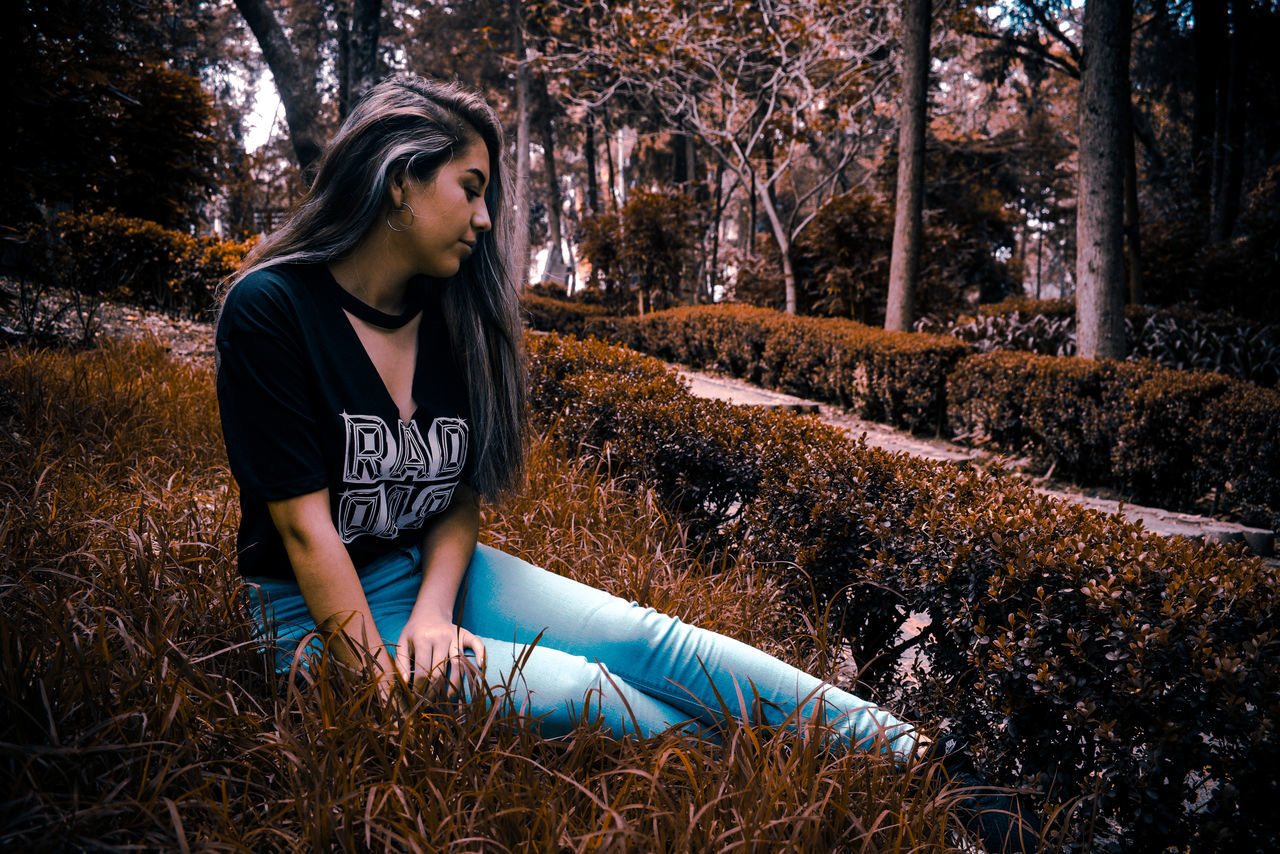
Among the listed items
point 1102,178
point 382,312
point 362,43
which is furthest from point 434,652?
point 362,43

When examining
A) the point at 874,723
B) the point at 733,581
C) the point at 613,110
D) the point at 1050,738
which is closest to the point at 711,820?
the point at 874,723

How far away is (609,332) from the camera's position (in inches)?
513

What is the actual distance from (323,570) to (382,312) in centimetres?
69

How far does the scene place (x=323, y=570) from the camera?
1.67m

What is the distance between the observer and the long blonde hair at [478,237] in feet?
6.13

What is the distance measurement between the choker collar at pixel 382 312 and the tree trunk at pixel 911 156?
7.63m

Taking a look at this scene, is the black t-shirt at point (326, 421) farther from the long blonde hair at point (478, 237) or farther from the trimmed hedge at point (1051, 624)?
the trimmed hedge at point (1051, 624)

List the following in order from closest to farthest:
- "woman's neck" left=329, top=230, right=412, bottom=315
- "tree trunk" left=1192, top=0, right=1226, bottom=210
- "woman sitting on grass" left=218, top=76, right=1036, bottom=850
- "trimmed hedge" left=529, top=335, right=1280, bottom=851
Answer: "trimmed hedge" left=529, top=335, right=1280, bottom=851 → "woman sitting on grass" left=218, top=76, right=1036, bottom=850 → "woman's neck" left=329, top=230, right=412, bottom=315 → "tree trunk" left=1192, top=0, right=1226, bottom=210

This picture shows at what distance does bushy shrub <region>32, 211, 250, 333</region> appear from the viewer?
28.2 ft

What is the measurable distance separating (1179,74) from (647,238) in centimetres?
1268

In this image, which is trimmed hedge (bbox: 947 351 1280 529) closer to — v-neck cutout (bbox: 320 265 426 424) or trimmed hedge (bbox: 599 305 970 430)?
trimmed hedge (bbox: 599 305 970 430)

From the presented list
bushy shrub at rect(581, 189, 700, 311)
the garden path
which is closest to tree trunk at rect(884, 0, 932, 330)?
the garden path

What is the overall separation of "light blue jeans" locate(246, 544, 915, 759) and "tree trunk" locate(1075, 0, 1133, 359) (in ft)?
19.2

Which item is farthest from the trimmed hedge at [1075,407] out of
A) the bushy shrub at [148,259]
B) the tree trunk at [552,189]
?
the tree trunk at [552,189]
